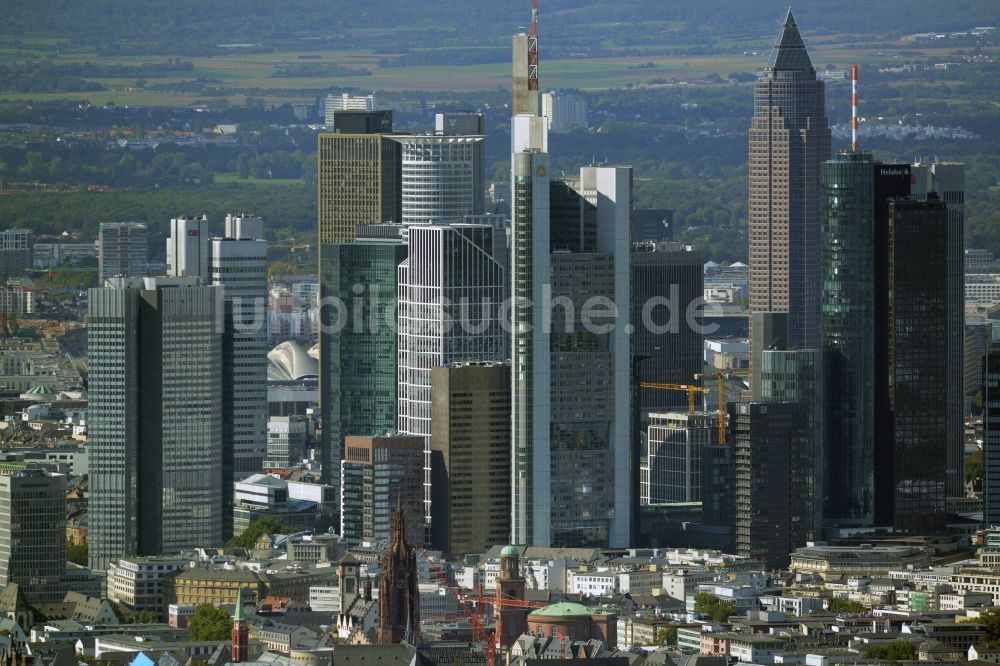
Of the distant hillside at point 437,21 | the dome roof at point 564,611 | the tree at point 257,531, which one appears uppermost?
the distant hillside at point 437,21

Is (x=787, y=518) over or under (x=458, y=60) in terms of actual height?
under

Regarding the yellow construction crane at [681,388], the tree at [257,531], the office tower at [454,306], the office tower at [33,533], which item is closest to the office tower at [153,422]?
the tree at [257,531]

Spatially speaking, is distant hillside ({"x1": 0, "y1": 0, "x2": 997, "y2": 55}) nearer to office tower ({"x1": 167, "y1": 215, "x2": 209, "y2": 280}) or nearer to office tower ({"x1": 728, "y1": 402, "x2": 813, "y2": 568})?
office tower ({"x1": 167, "y1": 215, "x2": 209, "y2": 280})

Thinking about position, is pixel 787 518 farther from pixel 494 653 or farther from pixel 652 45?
pixel 652 45

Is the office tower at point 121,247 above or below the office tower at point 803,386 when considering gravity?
above

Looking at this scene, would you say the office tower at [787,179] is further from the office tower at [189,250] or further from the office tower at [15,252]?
the office tower at [15,252]

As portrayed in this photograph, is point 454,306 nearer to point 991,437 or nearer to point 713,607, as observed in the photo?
point 991,437

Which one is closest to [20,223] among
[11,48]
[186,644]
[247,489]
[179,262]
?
[11,48]
